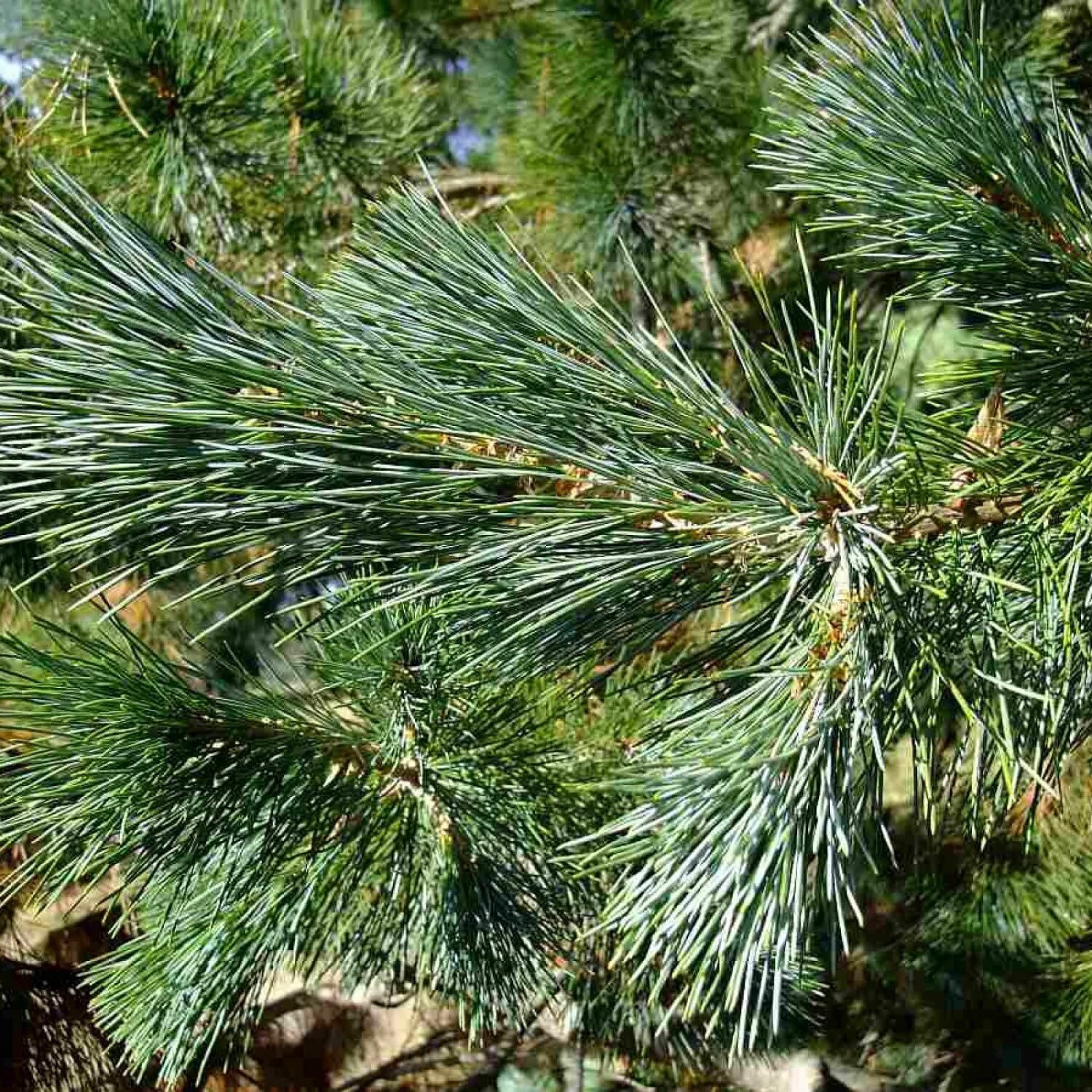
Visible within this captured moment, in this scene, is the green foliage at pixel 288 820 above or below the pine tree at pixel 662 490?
below

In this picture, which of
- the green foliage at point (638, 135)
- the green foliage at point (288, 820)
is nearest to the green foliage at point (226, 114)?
the green foliage at point (638, 135)

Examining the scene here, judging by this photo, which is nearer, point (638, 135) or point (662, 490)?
point (662, 490)

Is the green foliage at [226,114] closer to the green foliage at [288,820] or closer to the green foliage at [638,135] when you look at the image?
the green foliage at [638,135]

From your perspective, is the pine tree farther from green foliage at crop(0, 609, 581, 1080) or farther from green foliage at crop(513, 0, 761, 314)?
green foliage at crop(513, 0, 761, 314)

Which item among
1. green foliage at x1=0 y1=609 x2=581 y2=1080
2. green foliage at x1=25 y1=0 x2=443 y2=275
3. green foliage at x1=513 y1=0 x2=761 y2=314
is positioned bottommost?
green foliage at x1=0 y1=609 x2=581 y2=1080

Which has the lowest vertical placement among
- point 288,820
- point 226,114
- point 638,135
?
point 288,820

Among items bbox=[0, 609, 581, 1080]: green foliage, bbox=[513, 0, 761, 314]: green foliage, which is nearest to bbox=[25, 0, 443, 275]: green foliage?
bbox=[513, 0, 761, 314]: green foliage

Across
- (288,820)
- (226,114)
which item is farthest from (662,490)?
(226,114)

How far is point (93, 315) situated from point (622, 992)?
747 mm

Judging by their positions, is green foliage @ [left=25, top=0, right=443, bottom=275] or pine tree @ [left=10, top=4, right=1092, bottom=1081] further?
green foliage @ [left=25, top=0, right=443, bottom=275]

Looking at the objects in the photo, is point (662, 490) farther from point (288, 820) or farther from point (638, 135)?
point (638, 135)

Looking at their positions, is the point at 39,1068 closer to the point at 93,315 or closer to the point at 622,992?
the point at 622,992

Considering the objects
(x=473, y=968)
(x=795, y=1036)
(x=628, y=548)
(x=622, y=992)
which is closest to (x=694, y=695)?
(x=628, y=548)

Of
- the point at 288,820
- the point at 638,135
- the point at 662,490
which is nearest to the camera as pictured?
the point at 662,490
